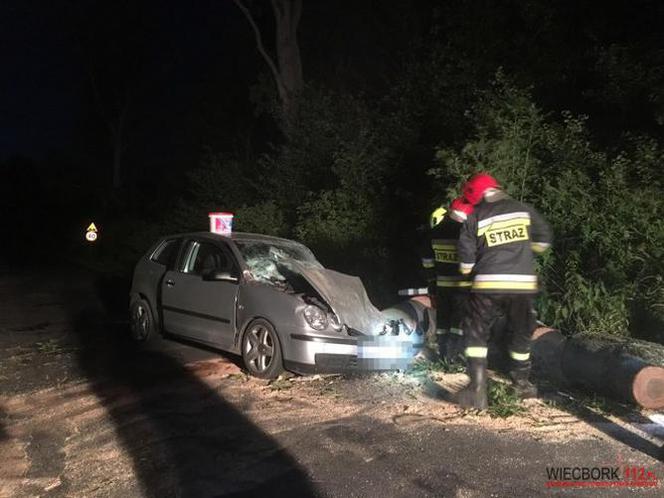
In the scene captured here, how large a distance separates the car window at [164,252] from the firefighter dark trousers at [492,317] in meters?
4.13

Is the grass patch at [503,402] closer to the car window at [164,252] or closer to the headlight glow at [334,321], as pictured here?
the headlight glow at [334,321]

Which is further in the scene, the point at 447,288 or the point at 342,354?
the point at 447,288

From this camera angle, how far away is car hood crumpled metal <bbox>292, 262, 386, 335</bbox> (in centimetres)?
617

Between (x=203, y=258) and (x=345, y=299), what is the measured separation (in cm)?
206

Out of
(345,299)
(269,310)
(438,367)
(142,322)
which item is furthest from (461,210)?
(142,322)

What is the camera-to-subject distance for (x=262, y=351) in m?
6.30

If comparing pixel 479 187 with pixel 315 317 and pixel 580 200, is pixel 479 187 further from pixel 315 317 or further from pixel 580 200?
pixel 580 200

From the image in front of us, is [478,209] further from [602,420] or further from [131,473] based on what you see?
[131,473]

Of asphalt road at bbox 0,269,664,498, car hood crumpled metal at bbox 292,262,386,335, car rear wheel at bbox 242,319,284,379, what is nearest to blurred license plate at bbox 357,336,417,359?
car hood crumpled metal at bbox 292,262,386,335

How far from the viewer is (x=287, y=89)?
16.8m

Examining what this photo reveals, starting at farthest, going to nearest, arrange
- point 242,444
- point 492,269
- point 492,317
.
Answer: point 492,317 < point 492,269 < point 242,444

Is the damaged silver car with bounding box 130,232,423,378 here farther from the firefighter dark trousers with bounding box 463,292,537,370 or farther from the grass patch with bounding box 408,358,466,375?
the firefighter dark trousers with bounding box 463,292,537,370

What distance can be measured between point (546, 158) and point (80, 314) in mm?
8171

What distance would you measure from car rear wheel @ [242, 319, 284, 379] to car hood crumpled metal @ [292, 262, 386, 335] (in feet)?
2.01
